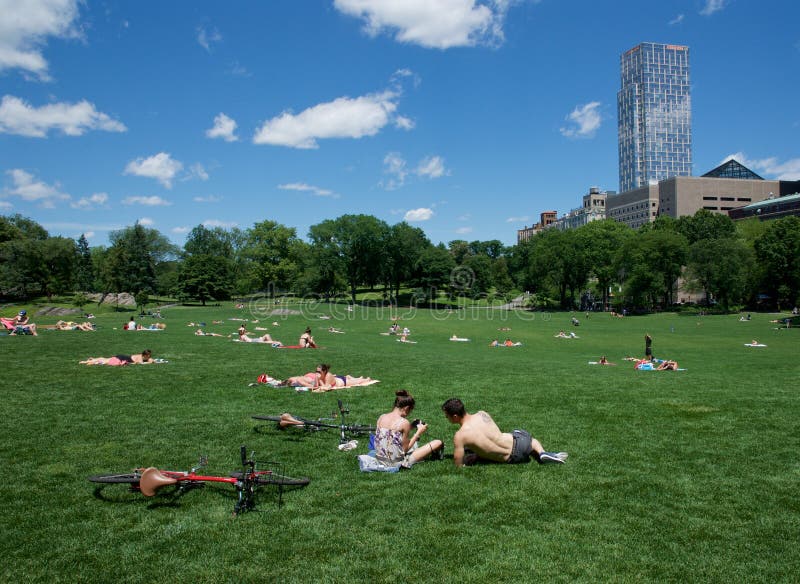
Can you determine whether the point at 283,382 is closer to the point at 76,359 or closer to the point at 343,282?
the point at 76,359

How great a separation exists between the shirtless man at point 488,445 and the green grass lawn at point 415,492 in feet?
0.82

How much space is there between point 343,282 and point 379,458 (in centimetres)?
9497

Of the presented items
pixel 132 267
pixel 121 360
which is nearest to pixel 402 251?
pixel 132 267

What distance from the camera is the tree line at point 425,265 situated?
7156 cm

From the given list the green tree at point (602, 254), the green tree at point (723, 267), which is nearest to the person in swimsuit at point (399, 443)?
the green tree at point (723, 267)

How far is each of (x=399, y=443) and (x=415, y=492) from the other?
1.24 meters

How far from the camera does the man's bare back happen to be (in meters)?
8.52

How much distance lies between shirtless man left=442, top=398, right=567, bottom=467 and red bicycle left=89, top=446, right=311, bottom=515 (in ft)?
8.59

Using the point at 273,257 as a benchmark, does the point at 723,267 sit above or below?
below

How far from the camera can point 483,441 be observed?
27.9 ft

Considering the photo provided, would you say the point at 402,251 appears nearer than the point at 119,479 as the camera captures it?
No

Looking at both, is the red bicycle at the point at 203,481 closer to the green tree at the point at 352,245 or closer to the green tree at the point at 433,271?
the green tree at the point at 352,245

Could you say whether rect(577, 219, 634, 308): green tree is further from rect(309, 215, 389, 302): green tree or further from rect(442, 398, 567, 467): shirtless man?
rect(442, 398, 567, 467): shirtless man

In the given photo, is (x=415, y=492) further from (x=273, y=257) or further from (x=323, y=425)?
(x=273, y=257)
